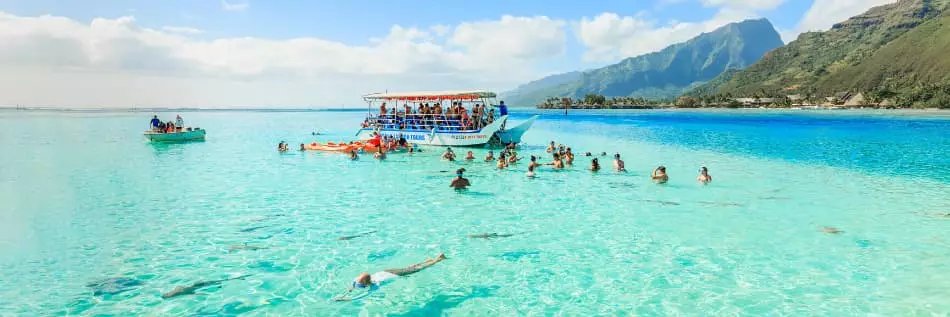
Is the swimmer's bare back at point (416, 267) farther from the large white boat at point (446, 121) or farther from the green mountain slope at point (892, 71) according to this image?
the green mountain slope at point (892, 71)

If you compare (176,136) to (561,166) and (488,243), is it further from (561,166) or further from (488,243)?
(488,243)

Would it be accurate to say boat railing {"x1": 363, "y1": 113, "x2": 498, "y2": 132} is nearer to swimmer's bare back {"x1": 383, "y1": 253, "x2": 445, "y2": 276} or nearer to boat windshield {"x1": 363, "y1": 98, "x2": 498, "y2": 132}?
boat windshield {"x1": 363, "y1": 98, "x2": 498, "y2": 132}

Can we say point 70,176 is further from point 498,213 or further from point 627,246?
point 627,246

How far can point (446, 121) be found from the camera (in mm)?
35062

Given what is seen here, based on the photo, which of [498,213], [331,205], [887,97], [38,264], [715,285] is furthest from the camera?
[887,97]

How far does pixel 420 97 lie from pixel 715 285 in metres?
27.2

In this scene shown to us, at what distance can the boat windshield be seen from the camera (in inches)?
1336

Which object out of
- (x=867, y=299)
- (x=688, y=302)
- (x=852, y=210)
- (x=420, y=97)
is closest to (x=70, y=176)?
(x=420, y=97)

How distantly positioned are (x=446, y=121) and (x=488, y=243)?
934 inches

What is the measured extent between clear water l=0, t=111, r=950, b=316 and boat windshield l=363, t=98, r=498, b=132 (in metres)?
11.3

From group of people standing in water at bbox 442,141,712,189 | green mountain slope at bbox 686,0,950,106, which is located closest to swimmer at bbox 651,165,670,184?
group of people standing in water at bbox 442,141,712,189

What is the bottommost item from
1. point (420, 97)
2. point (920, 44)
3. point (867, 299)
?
point (867, 299)

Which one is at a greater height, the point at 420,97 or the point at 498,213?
the point at 420,97

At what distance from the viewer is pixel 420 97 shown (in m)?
34.6
